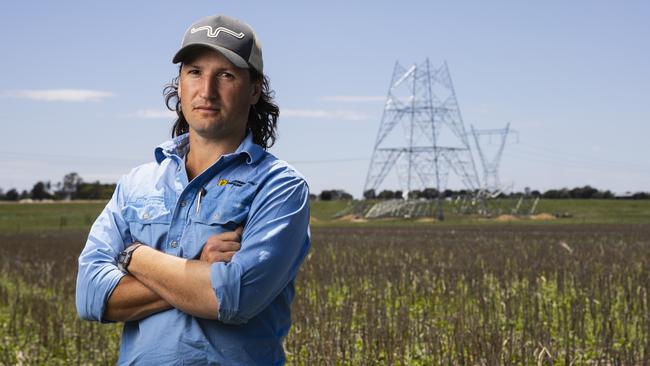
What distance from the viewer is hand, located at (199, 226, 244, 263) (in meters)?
2.61

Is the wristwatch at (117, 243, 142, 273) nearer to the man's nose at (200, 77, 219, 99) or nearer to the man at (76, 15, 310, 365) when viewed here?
the man at (76, 15, 310, 365)

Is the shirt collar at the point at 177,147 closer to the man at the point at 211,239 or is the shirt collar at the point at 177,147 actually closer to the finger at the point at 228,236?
the man at the point at 211,239

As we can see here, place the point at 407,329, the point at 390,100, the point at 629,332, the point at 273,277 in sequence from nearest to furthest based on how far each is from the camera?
the point at 273,277
the point at 407,329
the point at 629,332
the point at 390,100

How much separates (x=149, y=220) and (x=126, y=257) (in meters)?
0.14

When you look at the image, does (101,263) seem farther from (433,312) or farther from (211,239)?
(433,312)

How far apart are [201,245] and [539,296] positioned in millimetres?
9157

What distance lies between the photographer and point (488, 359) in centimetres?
605

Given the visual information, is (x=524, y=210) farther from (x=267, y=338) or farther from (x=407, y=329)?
(x=267, y=338)

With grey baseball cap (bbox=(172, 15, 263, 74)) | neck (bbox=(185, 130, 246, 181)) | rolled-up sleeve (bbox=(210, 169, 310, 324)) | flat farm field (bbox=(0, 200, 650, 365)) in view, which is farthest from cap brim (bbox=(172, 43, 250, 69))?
flat farm field (bbox=(0, 200, 650, 365))

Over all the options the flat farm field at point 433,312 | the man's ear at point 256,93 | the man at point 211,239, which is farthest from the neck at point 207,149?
the flat farm field at point 433,312

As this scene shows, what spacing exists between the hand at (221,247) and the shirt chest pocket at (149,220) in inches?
7.1

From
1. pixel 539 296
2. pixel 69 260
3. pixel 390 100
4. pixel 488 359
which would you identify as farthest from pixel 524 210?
pixel 488 359

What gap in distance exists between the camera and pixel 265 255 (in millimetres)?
2572

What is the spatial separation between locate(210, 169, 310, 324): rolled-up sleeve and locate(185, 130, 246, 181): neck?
194 mm
